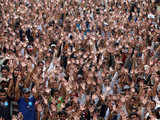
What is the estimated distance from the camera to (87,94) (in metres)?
3.12

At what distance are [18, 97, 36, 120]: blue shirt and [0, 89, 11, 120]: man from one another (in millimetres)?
157

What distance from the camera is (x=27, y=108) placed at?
10.4 feet

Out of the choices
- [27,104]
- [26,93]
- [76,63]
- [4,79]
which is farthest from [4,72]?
[76,63]

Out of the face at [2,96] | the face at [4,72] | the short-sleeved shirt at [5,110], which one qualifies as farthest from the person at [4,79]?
the short-sleeved shirt at [5,110]

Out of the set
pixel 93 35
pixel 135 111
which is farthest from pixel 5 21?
pixel 135 111

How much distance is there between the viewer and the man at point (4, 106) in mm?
2938

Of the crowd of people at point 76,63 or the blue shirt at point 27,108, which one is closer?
the crowd of people at point 76,63

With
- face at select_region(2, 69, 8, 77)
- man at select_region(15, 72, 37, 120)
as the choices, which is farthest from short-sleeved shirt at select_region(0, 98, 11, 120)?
face at select_region(2, 69, 8, 77)

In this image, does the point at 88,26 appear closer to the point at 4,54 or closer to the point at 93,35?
the point at 93,35

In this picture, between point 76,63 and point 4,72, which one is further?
point 76,63

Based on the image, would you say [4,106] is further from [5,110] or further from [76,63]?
[76,63]

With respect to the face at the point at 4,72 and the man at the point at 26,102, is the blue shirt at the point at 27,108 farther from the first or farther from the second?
the face at the point at 4,72

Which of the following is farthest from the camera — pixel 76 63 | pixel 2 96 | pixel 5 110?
pixel 76 63

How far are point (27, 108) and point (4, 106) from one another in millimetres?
282
